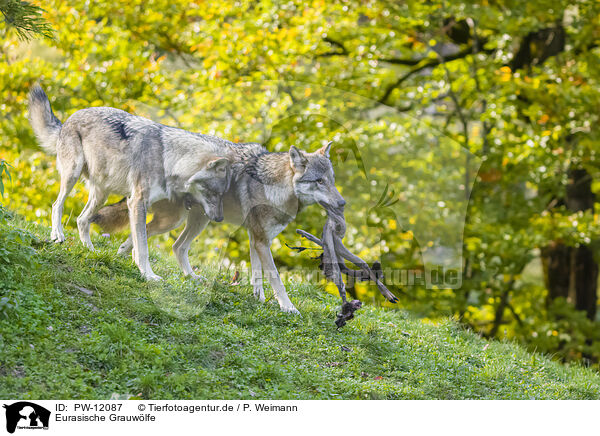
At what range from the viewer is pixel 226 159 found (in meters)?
6.77

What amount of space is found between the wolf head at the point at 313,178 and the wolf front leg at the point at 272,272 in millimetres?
770

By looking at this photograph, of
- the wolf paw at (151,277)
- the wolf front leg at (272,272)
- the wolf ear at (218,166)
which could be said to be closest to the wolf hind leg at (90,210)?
the wolf paw at (151,277)

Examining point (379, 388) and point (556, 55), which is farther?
point (556, 55)

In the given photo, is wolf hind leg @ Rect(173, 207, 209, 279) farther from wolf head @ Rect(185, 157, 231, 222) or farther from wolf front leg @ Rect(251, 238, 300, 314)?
wolf front leg @ Rect(251, 238, 300, 314)

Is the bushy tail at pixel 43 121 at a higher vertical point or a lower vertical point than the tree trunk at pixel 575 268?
higher

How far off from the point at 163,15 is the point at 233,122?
15.3ft

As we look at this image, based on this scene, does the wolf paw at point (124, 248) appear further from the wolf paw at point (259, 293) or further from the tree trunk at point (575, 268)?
the tree trunk at point (575, 268)

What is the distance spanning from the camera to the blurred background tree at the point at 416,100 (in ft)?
35.5

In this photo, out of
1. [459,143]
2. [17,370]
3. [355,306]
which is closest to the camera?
[17,370]

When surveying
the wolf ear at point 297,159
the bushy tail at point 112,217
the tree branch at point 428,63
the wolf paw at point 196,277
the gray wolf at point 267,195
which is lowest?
the wolf paw at point 196,277

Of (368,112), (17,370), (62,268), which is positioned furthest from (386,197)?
(17,370)

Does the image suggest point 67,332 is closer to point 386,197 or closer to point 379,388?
point 379,388

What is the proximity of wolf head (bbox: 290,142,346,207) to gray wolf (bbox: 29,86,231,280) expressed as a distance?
0.83m

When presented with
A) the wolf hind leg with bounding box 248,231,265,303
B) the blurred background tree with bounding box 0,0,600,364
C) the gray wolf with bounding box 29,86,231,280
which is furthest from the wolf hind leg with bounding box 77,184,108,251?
the blurred background tree with bounding box 0,0,600,364
